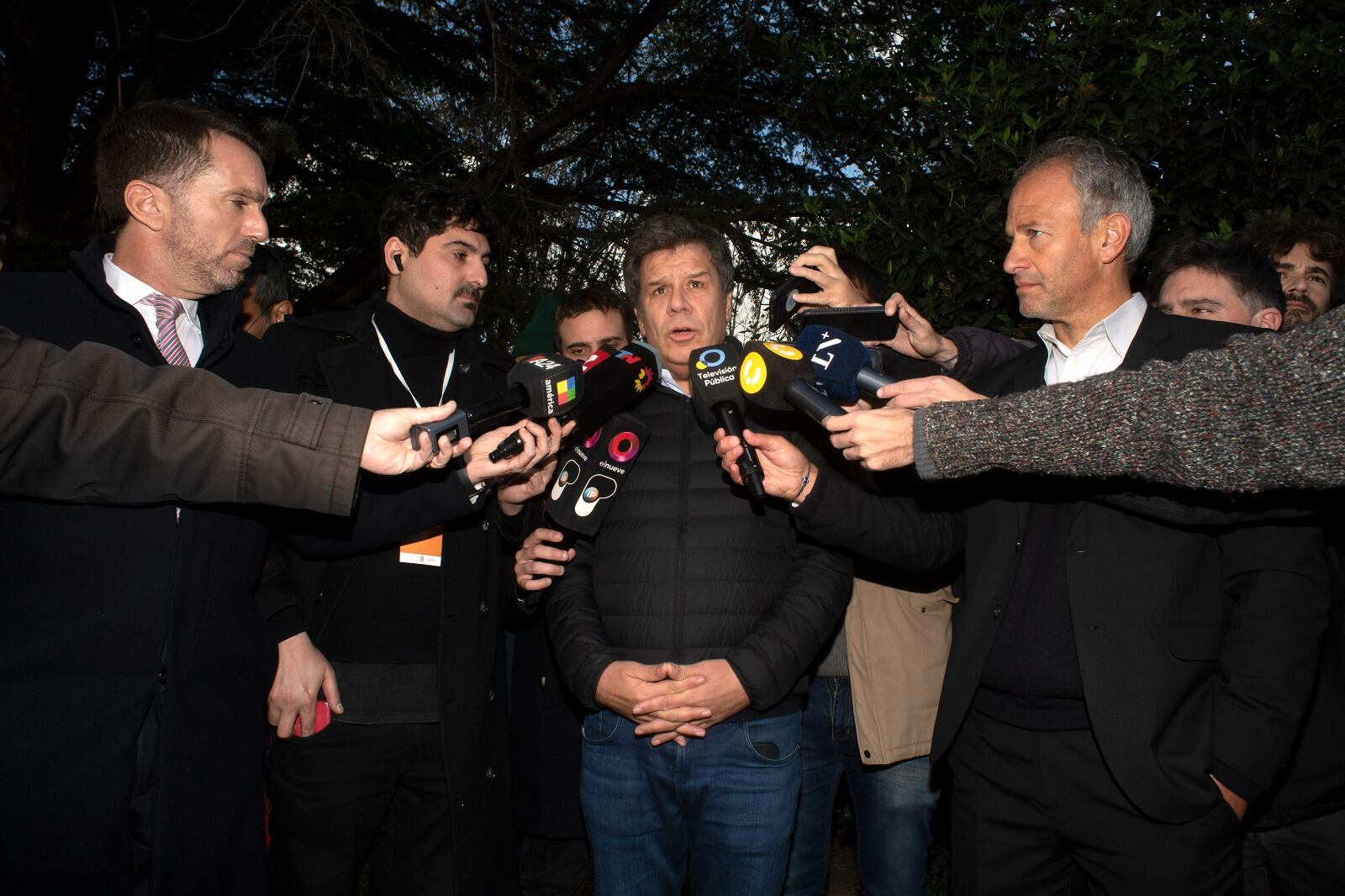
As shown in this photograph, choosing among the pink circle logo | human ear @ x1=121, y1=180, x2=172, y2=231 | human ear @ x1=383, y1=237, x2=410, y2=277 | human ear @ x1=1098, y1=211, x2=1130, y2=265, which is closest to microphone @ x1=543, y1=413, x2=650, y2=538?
the pink circle logo

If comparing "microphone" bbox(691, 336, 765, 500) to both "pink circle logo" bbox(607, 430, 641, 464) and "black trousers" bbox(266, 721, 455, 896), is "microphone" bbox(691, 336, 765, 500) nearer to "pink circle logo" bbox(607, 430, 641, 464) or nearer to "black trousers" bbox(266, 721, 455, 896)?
"pink circle logo" bbox(607, 430, 641, 464)

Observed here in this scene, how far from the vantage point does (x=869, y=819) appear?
10.7 ft

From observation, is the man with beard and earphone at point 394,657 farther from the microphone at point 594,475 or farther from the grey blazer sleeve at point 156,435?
the grey blazer sleeve at point 156,435

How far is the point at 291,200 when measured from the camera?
684cm

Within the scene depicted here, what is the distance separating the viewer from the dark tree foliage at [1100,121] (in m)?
3.53

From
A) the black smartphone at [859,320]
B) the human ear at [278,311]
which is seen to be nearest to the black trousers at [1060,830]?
the black smartphone at [859,320]

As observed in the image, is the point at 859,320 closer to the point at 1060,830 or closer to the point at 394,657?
the point at 1060,830

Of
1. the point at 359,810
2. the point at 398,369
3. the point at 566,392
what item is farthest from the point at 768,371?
the point at 359,810

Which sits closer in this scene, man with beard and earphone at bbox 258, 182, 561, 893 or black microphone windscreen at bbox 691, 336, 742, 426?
black microphone windscreen at bbox 691, 336, 742, 426

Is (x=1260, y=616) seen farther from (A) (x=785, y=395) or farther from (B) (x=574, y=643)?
(B) (x=574, y=643)

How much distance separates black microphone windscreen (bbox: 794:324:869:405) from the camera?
247 centimetres

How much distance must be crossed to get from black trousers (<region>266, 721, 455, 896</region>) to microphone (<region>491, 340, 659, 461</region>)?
3.81ft

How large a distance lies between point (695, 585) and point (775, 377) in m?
0.73

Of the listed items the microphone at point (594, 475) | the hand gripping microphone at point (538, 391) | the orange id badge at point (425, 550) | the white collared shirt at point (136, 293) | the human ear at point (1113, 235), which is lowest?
the orange id badge at point (425, 550)
